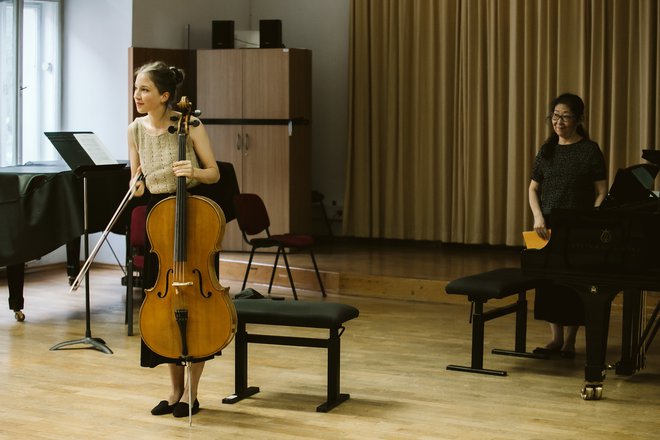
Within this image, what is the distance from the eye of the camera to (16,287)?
21.9 ft

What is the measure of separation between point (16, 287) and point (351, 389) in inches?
109

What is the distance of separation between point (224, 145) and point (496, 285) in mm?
4283

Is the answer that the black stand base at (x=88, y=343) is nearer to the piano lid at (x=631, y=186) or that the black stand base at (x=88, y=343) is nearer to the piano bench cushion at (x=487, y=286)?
the piano bench cushion at (x=487, y=286)

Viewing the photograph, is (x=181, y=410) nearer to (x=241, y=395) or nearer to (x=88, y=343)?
(x=241, y=395)

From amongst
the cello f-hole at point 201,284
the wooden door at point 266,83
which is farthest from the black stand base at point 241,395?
the wooden door at point 266,83

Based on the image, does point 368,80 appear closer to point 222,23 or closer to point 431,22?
point 431,22

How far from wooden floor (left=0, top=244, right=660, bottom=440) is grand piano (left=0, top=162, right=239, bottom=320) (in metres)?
0.49

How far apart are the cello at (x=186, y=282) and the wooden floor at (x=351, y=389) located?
0.41 metres

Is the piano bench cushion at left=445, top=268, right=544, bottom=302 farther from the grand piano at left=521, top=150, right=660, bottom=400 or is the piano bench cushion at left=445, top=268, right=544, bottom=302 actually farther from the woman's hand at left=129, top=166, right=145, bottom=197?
the woman's hand at left=129, top=166, right=145, bottom=197

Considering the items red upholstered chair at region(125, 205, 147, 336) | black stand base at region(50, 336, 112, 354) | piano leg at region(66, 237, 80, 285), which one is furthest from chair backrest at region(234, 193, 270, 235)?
black stand base at region(50, 336, 112, 354)

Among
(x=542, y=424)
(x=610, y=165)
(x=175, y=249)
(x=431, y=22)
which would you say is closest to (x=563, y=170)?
(x=542, y=424)

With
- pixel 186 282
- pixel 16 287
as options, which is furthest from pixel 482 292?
pixel 16 287

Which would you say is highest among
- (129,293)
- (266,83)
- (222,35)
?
(222,35)

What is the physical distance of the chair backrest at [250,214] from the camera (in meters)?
7.38
